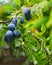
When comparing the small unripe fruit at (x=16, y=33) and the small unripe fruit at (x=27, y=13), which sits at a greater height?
the small unripe fruit at (x=27, y=13)

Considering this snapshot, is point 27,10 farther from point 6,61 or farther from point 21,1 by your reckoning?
point 6,61

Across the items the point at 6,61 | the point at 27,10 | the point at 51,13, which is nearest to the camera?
the point at 51,13

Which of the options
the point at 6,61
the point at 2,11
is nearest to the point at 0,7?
the point at 2,11

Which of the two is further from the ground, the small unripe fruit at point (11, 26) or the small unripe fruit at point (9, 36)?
the small unripe fruit at point (11, 26)

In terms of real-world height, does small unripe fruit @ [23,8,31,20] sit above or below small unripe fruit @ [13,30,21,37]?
above

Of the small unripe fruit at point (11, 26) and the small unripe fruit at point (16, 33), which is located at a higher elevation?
the small unripe fruit at point (11, 26)

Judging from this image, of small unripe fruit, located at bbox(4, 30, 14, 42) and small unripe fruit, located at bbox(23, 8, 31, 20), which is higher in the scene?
small unripe fruit, located at bbox(23, 8, 31, 20)

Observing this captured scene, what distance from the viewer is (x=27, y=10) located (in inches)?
37.9

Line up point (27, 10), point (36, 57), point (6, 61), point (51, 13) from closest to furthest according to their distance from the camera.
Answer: point (51, 13)
point (27, 10)
point (36, 57)
point (6, 61)

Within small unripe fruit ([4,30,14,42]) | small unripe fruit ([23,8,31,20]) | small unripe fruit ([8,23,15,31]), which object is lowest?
small unripe fruit ([4,30,14,42])

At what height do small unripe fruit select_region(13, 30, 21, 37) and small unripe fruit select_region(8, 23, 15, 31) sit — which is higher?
small unripe fruit select_region(8, 23, 15, 31)

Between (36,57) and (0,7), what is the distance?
0.24m

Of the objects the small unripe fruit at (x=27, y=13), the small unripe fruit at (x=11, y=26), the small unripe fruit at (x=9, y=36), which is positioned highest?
the small unripe fruit at (x=27, y=13)

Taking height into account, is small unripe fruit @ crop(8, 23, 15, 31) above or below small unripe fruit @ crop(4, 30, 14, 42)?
above
